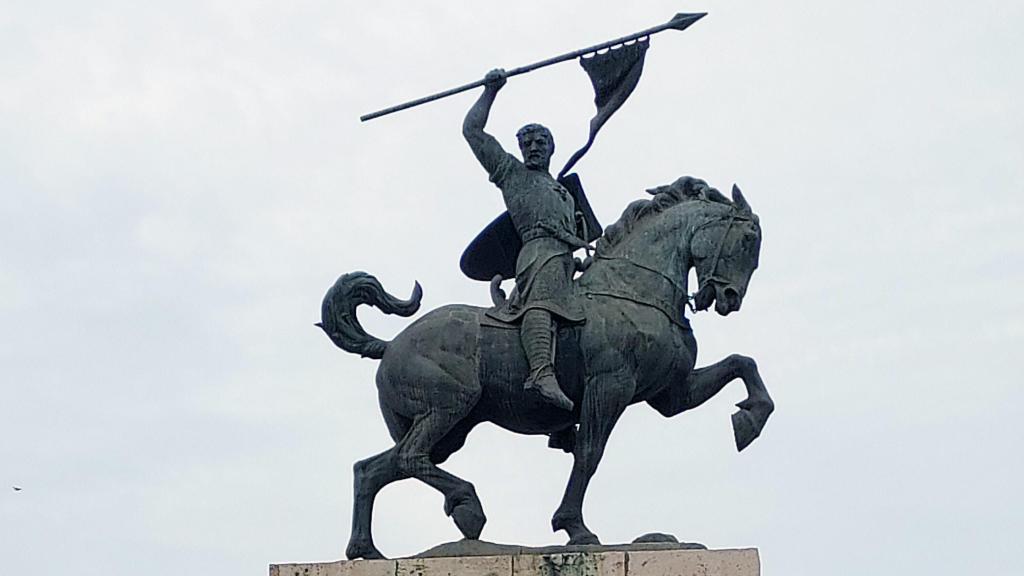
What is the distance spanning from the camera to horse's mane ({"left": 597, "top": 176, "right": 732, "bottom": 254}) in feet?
38.4

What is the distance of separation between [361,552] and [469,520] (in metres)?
0.68

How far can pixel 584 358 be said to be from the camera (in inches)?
440

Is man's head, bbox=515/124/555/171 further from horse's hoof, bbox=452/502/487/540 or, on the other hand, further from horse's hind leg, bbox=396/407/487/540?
horse's hoof, bbox=452/502/487/540

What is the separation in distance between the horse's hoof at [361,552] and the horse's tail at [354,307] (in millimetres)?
1196

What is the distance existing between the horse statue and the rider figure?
0.13 metres

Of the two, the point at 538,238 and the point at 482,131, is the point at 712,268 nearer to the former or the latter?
the point at 538,238

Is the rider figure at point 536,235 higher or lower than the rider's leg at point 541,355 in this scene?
higher

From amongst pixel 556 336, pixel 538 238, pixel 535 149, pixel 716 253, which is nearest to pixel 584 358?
pixel 556 336

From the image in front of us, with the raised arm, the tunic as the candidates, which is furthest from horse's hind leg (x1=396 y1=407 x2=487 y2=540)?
the raised arm

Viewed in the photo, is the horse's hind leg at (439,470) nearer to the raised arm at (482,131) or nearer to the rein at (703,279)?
the rein at (703,279)

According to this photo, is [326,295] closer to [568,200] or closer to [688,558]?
[568,200]

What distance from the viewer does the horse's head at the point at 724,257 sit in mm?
11438

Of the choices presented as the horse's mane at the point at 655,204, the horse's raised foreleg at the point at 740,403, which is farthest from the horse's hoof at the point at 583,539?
the horse's mane at the point at 655,204

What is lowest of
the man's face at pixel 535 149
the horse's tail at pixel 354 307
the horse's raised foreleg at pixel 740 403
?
the horse's raised foreleg at pixel 740 403
